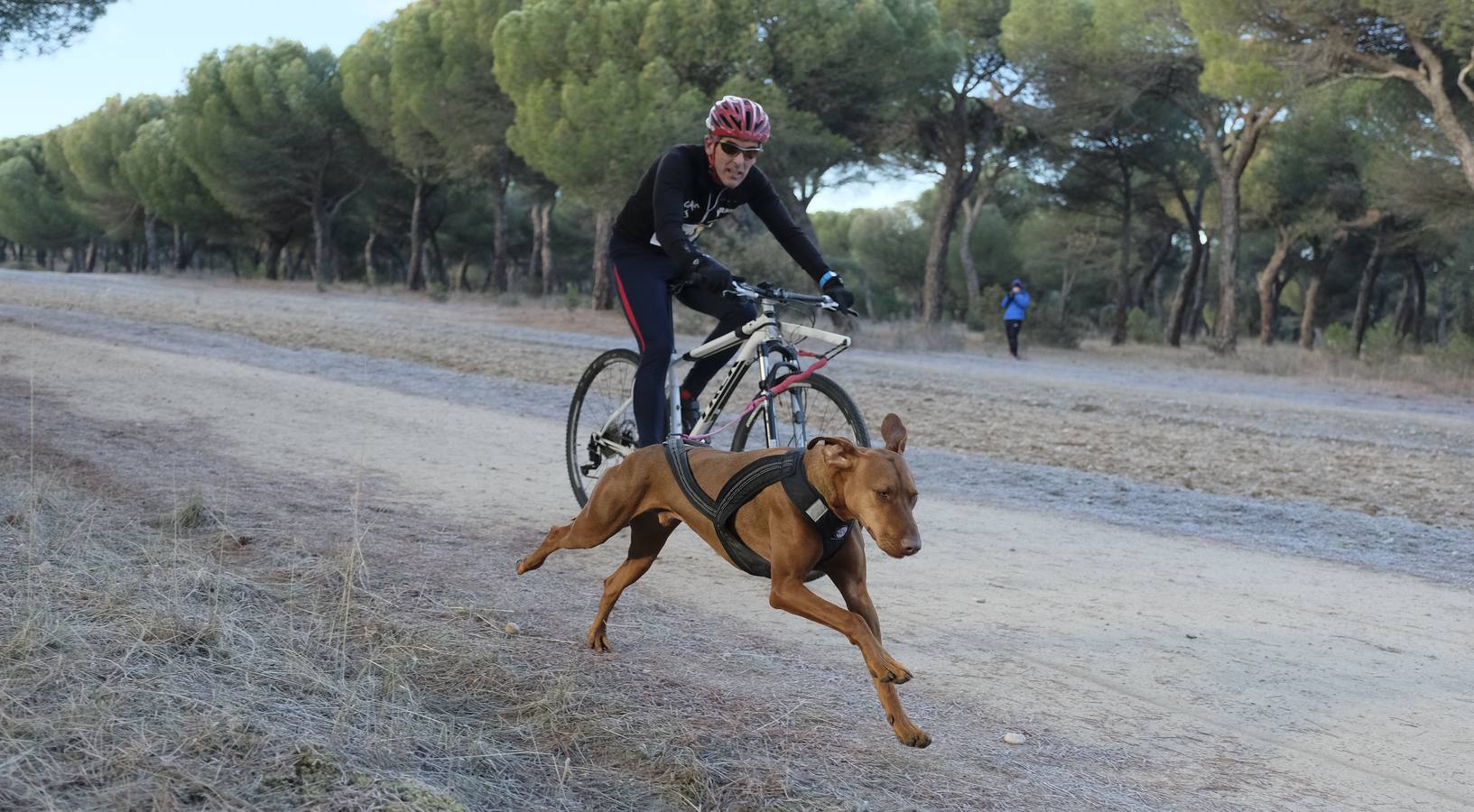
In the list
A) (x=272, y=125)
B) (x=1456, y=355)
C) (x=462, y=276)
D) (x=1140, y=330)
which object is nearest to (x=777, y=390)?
(x=1456, y=355)

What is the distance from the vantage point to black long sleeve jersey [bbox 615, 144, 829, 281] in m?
5.60

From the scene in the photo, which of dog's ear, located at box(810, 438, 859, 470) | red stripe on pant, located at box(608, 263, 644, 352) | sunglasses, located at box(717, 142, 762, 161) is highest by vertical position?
sunglasses, located at box(717, 142, 762, 161)

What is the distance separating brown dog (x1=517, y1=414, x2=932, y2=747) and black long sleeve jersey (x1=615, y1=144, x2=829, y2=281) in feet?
5.11

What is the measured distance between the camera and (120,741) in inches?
114

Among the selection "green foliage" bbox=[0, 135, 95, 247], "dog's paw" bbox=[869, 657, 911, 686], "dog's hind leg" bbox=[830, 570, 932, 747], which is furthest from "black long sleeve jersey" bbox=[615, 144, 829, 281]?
"green foliage" bbox=[0, 135, 95, 247]

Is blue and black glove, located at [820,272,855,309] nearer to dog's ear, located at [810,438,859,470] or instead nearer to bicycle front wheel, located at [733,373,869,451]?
bicycle front wheel, located at [733,373,869,451]

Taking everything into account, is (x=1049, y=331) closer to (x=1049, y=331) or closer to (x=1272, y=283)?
(x=1049, y=331)

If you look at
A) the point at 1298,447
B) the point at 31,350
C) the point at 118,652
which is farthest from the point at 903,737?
the point at 31,350

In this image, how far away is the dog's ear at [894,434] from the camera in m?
3.65

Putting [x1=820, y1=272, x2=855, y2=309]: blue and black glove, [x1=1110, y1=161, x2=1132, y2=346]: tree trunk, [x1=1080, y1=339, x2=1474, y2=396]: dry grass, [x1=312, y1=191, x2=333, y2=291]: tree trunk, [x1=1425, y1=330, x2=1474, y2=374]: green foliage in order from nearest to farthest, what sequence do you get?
1. [x1=820, y1=272, x2=855, y2=309]: blue and black glove
2. [x1=1080, y1=339, x2=1474, y2=396]: dry grass
3. [x1=1425, y1=330, x2=1474, y2=374]: green foliage
4. [x1=1110, y1=161, x2=1132, y2=346]: tree trunk
5. [x1=312, y1=191, x2=333, y2=291]: tree trunk

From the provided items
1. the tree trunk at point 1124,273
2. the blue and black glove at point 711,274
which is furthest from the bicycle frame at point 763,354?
the tree trunk at point 1124,273

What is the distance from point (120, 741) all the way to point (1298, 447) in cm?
1185

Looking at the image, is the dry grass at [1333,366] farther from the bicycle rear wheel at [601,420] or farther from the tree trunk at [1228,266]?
the bicycle rear wheel at [601,420]

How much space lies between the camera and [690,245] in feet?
18.6
